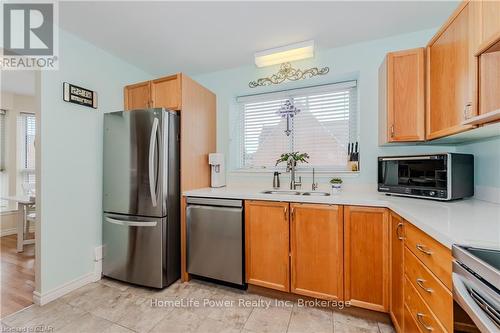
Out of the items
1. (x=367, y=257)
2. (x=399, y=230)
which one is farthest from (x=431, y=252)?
(x=367, y=257)

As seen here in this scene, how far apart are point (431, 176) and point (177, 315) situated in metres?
2.20

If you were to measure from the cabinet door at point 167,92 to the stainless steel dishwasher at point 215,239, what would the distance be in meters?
1.03

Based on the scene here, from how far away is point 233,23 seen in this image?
1.94 m

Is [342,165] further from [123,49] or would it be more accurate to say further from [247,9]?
[123,49]

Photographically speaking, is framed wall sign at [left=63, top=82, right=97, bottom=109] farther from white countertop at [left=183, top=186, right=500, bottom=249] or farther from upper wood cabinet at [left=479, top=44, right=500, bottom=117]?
upper wood cabinet at [left=479, top=44, right=500, bottom=117]

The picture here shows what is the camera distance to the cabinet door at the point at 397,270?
1.36m

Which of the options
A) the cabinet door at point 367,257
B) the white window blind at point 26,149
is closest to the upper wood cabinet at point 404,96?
the cabinet door at point 367,257

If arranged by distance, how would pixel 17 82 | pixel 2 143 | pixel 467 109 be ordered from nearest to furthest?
pixel 467 109 < pixel 17 82 < pixel 2 143

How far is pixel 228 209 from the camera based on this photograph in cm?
205

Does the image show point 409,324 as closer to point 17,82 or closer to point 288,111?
point 288,111

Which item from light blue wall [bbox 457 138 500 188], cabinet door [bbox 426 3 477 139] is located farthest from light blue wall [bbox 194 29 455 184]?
cabinet door [bbox 426 3 477 139]

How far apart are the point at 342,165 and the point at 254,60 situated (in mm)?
1557

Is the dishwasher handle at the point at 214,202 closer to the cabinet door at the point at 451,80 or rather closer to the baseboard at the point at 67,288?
the baseboard at the point at 67,288

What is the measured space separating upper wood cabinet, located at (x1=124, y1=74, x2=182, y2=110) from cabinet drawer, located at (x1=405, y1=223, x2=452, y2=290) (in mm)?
2199
